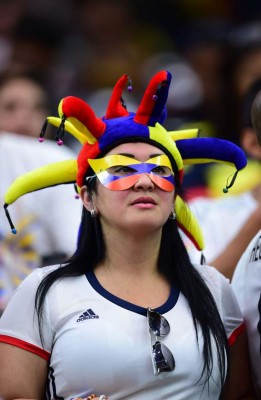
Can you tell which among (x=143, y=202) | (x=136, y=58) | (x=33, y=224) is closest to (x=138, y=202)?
(x=143, y=202)

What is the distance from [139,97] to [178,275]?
4895mm

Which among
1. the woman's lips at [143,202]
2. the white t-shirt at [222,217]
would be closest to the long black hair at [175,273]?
the woman's lips at [143,202]

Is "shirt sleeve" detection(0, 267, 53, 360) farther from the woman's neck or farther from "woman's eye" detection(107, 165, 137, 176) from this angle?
"woman's eye" detection(107, 165, 137, 176)

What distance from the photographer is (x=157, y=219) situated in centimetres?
387

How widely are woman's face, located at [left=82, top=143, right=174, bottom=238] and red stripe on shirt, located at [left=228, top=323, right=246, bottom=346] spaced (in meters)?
0.47

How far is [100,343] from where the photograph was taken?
3.68 m

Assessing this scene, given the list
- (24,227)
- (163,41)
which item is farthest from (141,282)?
(163,41)

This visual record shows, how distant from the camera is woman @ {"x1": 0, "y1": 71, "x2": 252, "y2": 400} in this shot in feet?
12.1

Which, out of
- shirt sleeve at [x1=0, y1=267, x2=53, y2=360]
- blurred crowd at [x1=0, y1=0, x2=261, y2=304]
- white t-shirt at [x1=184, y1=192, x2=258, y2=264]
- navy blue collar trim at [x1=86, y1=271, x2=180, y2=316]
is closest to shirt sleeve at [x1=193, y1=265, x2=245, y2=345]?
navy blue collar trim at [x1=86, y1=271, x2=180, y2=316]

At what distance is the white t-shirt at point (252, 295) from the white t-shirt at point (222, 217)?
1.31 m

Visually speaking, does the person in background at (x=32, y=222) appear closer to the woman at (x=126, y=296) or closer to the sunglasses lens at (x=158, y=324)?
the woman at (x=126, y=296)

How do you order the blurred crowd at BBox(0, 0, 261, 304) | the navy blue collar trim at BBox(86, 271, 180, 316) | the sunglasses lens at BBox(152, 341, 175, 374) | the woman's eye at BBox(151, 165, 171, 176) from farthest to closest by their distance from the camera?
the blurred crowd at BBox(0, 0, 261, 304), the woman's eye at BBox(151, 165, 171, 176), the navy blue collar trim at BBox(86, 271, 180, 316), the sunglasses lens at BBox(152, 341, 175, 374)

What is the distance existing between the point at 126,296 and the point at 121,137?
0.56 m

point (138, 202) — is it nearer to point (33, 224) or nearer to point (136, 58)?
point (33, 224)
